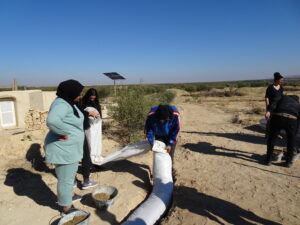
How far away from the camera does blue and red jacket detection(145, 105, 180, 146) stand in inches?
130

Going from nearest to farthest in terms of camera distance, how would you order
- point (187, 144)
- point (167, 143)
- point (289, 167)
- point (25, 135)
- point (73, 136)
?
point (73, 136)
point (167, 143)
point (289, 167)
point (25, 135)
point (187, 144)

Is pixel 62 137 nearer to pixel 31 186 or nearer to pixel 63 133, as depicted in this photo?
pixel 63 133

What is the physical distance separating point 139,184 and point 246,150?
3049mm

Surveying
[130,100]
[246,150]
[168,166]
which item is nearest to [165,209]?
[168,166]

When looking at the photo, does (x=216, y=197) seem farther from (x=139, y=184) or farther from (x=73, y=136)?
(x=73, y=136)

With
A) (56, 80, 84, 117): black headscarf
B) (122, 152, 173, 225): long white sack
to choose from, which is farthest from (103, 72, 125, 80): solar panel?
(56, 80, 84, 117): black headscarf

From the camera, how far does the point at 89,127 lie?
3350 millimetres

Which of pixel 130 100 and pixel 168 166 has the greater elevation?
pixel 130 100

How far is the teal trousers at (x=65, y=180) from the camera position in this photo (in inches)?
93.8

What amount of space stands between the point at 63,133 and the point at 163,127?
1571mm

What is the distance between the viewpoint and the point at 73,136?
2355 millimetres

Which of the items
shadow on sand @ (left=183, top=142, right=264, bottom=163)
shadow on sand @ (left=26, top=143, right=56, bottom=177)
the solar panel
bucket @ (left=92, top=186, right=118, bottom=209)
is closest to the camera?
bucket @ (left=92, top=186, right=118, bottom=209)

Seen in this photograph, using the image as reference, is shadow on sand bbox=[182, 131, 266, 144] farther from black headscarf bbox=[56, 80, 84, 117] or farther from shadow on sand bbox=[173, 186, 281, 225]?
black headscarf bbox=[56, 80, 84, 117]

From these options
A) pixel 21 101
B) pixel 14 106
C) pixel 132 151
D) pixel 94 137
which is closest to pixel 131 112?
pixel 132 151
